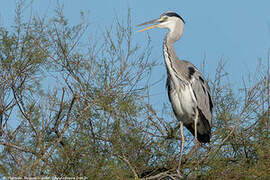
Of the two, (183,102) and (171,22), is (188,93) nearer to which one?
(183,102)

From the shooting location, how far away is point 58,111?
4133 mm

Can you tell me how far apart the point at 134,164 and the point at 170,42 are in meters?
1.59

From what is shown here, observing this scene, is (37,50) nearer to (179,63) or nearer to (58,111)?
(58,111)

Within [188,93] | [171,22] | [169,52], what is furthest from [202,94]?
[171,22]

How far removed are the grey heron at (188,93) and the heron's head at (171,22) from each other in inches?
1.8

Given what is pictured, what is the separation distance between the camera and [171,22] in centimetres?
512

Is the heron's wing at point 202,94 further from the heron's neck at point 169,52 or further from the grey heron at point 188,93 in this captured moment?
the heron's neck at point 169,52

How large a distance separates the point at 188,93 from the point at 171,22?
895 millimetres

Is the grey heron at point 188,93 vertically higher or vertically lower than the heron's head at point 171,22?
lower

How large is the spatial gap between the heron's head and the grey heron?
0.15 ft

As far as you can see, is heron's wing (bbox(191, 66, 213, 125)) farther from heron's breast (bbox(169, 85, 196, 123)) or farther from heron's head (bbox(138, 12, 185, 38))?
heron's head (bbox(138, 12, 185, 38))

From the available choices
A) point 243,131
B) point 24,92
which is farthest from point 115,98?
point 243,131

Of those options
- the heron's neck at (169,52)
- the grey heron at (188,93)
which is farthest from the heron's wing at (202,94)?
the heron's neck at (169,52)

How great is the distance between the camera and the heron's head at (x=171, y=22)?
5.07 m
